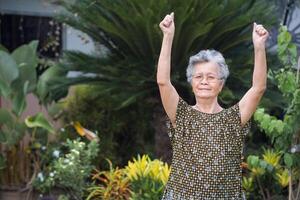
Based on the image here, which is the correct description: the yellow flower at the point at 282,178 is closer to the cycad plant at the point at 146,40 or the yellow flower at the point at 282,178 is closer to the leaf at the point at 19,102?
the cycad plant at the point at 146,40

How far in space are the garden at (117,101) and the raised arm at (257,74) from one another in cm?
140

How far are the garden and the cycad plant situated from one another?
11mm

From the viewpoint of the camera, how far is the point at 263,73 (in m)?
3.08

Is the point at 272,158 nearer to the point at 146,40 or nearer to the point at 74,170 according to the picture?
the point at 146,40

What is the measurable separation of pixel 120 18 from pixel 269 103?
5.16 ft

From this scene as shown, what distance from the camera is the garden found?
16.6ft

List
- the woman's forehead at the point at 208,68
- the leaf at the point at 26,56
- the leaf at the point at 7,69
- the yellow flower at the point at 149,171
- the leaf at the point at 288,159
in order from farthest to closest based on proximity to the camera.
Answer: the leaf at the point at 26,56 < the leaf at the point at 7,69 < the yellow flower at the point at 149,171 < the leaf at the point at 288,159 < the woman's forehead at the point at 208,68

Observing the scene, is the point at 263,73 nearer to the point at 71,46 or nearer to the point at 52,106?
the point at 52,106

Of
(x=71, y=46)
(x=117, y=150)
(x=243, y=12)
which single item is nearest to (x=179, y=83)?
(x=243, y=12)

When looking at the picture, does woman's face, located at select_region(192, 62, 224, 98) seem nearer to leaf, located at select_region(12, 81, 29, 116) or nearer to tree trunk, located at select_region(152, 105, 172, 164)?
tree trunk, located at select_region(152, 105, 172, 164)

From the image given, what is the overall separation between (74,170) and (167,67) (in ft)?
7.50

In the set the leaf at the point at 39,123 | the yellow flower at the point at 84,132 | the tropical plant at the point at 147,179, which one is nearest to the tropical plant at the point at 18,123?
the leaf at the point at 39,123

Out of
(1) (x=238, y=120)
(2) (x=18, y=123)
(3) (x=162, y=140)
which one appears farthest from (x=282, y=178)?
(2) (x=18, y=123)

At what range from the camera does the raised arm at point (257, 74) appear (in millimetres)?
3025
